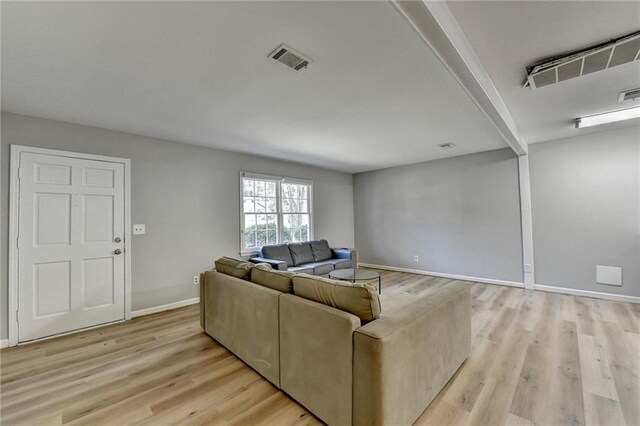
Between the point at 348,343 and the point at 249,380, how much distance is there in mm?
1125

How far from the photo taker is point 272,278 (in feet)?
7.06

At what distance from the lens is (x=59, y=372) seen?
2281mm

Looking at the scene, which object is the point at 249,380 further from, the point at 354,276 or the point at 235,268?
the point at 354,276

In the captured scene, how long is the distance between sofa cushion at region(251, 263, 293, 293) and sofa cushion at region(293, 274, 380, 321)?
0.15 meters

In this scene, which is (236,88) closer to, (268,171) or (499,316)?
(268,171)

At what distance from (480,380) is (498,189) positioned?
3.81 metres

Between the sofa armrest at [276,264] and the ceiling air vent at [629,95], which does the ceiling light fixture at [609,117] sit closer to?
the ceiling air vent at [629,95]

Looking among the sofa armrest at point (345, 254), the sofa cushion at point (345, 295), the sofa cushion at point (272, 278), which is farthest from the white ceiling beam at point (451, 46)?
the sofa armrest at point (345, 254)

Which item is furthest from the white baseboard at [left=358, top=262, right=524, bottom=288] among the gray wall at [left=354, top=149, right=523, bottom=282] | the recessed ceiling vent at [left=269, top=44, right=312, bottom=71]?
the recessed ceiling vent at [left=269, top=44, right=312, bottom=71]

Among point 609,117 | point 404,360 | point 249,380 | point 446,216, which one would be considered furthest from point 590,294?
point 249,380

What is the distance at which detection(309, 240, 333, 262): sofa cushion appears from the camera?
5.23 m

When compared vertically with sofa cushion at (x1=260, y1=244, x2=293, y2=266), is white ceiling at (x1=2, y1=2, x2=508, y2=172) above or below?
above

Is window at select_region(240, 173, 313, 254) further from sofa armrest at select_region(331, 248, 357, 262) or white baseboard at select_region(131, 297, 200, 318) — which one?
white baseboard at select_region(131, 297, 200, 318)

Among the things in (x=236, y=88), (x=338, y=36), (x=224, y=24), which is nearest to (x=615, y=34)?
(x=338, y=36)
